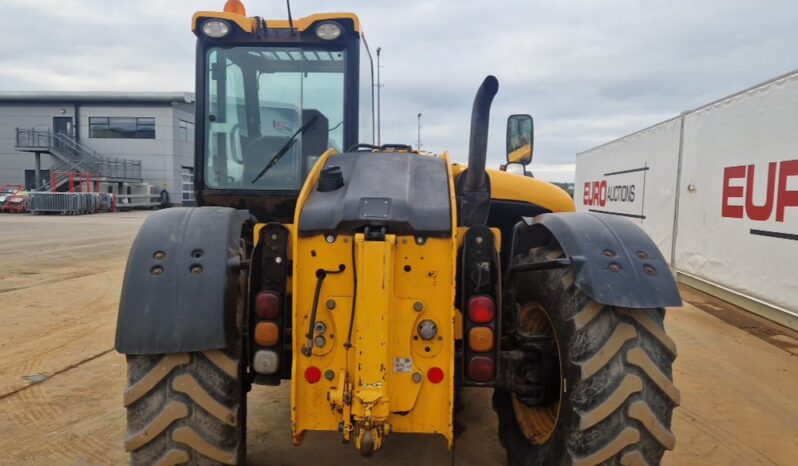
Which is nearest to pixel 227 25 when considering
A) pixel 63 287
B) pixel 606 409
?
pixel 606 409

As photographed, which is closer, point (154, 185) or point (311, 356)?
point (311, 356)

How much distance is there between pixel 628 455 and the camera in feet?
7.68

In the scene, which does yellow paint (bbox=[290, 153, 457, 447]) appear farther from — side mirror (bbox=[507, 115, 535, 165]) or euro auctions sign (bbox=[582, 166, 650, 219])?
euro auctions sign (bbox=[582, 166, 650, 219])

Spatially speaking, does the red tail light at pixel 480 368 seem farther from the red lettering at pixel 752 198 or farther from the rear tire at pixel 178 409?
the red lettering at pixel 752 198

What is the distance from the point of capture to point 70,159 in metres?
36.4

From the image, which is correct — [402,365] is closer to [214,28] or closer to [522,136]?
[522,136]

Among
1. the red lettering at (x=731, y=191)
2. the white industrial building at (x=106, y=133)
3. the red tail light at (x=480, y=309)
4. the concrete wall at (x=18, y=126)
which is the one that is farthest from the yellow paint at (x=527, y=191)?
the concrete wall at (x=18, y=126)

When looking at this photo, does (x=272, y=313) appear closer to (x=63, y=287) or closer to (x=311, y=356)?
(x=311, y=356)

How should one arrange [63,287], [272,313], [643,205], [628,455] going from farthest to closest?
[643,205]
[63,287]
[272,313]
[628,455]

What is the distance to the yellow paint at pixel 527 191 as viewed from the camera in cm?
402

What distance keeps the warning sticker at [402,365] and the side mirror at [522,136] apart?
2406mm

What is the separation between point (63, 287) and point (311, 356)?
798 centimetres

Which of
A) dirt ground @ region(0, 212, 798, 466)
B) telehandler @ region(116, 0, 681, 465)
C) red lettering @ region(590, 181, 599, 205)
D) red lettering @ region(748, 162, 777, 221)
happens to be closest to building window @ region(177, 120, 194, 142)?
red lettering @ region(590, 181, 599, 205)

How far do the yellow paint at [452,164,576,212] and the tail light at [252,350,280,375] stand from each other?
77.0 inches
